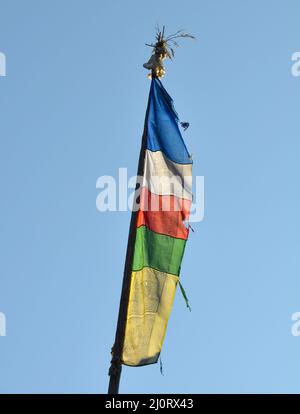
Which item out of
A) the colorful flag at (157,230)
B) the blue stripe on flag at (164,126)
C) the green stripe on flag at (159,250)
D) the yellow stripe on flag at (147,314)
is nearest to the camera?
the yellow stripe on flag at (147,314)

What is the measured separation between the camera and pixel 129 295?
22922 mm

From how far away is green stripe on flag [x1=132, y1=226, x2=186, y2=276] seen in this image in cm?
2353

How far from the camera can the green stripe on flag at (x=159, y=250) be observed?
23.5 m

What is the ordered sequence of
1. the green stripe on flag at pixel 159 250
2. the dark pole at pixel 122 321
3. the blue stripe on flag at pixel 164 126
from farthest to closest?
the blue stripe on flag at pixel 164 126 → the green stripe on flag at pixel 159 250 → the dark pole at pixel 122 321

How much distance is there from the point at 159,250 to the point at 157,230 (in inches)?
12.2

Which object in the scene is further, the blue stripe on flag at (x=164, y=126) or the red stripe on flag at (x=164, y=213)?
the blue stripe on flag at (x=164, y=126)

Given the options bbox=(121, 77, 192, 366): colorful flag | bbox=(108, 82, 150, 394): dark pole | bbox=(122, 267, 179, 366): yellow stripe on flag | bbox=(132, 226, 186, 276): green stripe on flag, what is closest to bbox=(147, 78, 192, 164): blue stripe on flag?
bbox=(121, 77, 192, 366): colorful flag

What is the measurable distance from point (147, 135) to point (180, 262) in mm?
2039

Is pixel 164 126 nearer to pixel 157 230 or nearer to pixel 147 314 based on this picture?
pixel 157 230

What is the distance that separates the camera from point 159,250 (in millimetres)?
23812

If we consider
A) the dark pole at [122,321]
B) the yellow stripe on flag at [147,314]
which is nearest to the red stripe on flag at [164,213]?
the dark pole at [122,321]

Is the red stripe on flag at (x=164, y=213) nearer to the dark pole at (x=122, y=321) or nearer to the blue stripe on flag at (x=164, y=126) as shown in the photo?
the dark pole at (x=122, y=321)

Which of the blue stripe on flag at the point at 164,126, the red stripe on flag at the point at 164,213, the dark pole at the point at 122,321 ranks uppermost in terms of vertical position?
the blue stripe on flag at the point at 164,126
